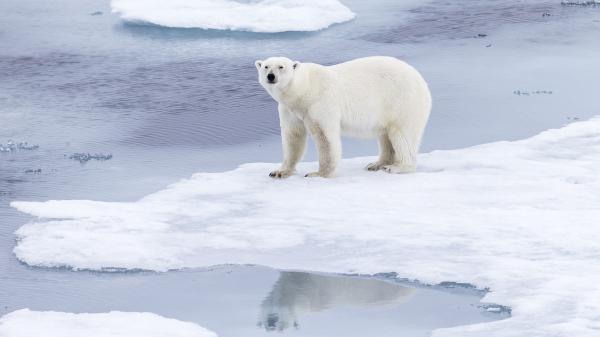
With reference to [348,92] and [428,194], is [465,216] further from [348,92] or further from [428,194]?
[348,92]

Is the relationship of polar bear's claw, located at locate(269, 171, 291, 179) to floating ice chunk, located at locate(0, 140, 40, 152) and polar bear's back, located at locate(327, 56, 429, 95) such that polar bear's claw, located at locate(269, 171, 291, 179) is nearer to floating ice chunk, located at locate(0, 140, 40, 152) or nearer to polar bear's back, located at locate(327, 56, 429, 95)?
polar bear's back, located at locate(327, 56, 429, 95)

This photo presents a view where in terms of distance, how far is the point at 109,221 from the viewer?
5828 mm

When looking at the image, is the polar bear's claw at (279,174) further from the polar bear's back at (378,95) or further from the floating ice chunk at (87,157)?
the floating ice chunk at (87,157)

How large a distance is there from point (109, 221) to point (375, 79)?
209 cm

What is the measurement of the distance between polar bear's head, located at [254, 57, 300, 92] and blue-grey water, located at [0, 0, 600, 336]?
0.99 metres

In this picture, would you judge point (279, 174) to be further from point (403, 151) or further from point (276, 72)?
point (403, 151)

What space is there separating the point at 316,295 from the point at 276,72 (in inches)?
78.5

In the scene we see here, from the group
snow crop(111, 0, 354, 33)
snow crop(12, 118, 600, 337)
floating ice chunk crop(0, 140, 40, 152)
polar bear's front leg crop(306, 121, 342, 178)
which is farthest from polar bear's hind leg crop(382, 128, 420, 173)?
snow crop(111, 0, 354, 33)

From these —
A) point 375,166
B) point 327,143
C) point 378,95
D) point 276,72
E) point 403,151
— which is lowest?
point 375,166

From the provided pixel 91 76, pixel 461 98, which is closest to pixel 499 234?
pixel 461 98

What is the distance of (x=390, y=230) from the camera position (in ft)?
18.5

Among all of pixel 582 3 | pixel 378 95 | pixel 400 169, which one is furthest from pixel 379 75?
pixel 582 3

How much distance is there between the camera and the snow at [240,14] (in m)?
12.0

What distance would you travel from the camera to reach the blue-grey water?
4.86 meters
